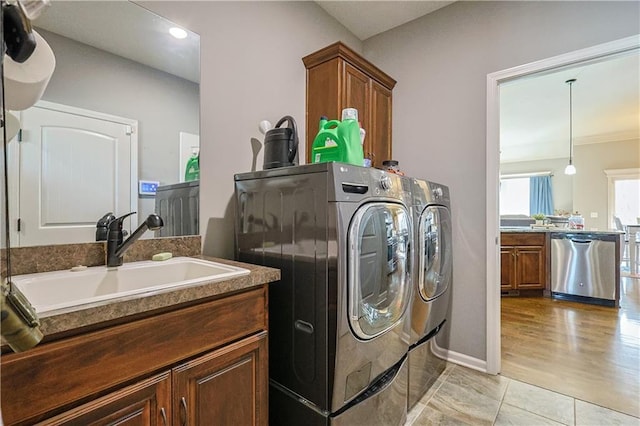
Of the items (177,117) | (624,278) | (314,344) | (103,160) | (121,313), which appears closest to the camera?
(121,313)

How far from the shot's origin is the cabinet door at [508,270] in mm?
4016

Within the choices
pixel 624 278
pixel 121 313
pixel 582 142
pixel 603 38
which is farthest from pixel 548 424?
pixel 582 142

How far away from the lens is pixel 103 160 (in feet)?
4.25

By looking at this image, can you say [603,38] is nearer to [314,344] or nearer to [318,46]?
[318,46]

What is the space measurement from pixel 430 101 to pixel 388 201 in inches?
60.3

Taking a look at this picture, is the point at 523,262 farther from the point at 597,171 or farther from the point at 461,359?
the point at 597,171

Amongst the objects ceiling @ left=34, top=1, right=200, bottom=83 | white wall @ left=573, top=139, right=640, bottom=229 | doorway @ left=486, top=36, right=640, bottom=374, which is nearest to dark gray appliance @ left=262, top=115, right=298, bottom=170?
ceiling @ left=34, top=1, right=200, bottom=83

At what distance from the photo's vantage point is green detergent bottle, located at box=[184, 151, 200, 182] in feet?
5.18

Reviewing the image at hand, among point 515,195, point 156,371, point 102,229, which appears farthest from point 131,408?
point 515,195

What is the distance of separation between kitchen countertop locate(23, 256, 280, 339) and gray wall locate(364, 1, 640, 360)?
1.84m

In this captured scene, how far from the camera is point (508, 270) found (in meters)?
4.04

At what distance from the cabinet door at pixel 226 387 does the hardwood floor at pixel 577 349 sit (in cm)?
→ 194

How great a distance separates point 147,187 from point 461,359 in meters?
2.44

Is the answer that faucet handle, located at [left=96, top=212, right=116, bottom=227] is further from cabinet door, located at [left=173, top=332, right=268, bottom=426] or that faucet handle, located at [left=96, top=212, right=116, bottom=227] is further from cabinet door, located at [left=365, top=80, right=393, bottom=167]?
cabinet door, located at [left=365, top=80, right=393, bottom=167]
